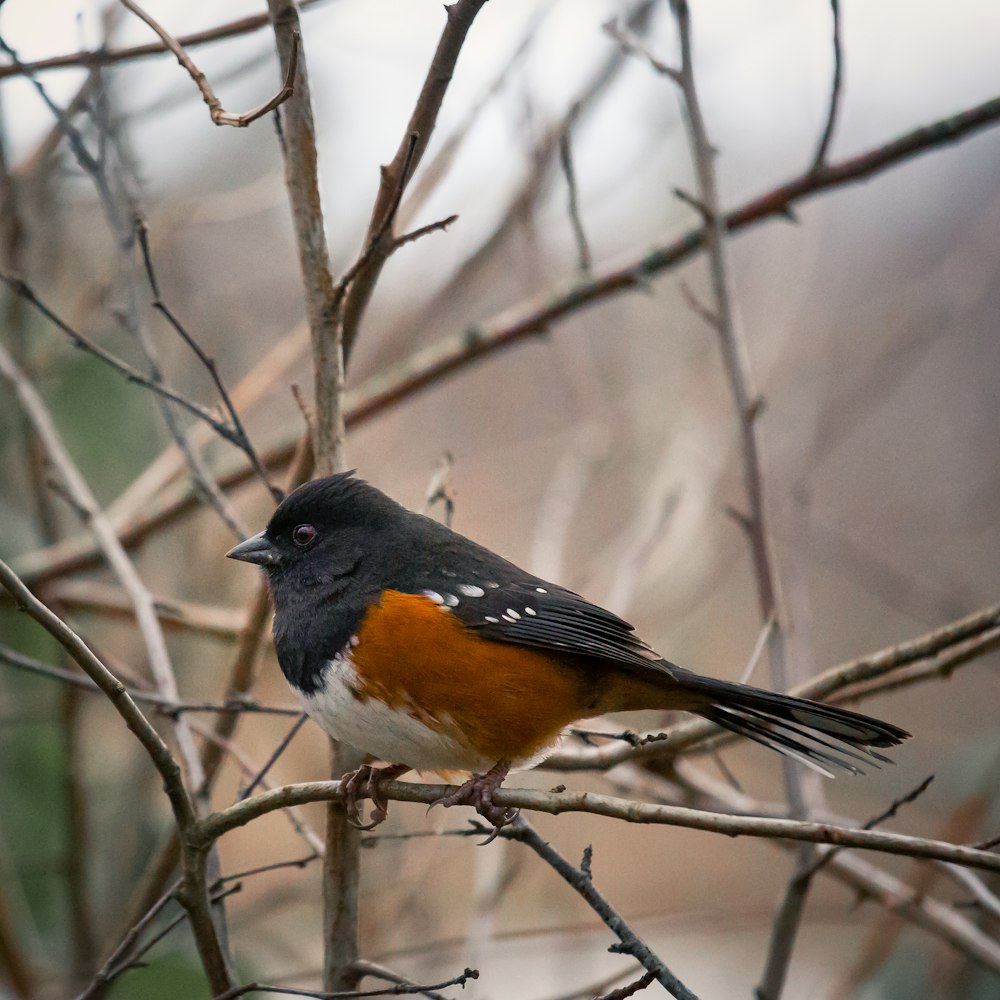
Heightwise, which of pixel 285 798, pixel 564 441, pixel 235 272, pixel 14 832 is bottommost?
pixel 285 798

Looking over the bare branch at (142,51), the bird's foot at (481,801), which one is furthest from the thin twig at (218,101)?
the bird's foot at (481,801)

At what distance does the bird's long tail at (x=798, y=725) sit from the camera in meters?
2.21

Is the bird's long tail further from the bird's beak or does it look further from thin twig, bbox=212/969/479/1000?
the bird's beak

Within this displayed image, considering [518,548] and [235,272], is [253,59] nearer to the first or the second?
[235,272]

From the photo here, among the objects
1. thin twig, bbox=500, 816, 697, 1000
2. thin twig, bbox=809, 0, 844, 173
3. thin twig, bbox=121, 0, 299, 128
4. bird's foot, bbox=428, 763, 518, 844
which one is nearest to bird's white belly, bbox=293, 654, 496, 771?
bird's foot, bbox=428, 763, 518, 844

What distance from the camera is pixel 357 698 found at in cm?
232

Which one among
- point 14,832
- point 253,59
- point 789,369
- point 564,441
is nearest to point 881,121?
point 789,369

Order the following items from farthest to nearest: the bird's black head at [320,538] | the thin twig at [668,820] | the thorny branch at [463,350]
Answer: the thorny branch at [463,350] → the bird's black head at [320,538] → the thin twig at [668,820]

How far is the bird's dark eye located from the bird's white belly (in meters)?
0.44

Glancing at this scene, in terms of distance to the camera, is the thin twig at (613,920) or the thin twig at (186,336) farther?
the thin twig at (186,336)

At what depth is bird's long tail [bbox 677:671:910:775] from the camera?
221 cm

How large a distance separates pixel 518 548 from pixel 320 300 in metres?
5.22

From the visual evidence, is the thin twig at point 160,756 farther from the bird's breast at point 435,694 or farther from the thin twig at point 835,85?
the thin twig at point 835,85

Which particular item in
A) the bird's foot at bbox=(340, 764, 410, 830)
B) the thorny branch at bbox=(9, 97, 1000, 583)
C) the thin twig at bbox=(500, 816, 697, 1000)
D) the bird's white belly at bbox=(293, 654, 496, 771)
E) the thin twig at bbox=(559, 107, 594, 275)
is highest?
the thorny branch at bbox=(9, 97, 1000, 583)
